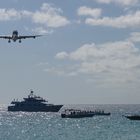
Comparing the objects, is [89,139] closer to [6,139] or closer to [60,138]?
[60,138]

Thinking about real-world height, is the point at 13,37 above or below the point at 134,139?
above

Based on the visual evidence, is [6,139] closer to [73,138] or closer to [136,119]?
[73,138]

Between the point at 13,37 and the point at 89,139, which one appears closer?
the point at 13,37

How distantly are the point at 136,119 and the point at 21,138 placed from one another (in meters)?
79.3

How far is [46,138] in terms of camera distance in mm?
110375

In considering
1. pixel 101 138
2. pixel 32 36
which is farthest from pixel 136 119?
pixel 32 36

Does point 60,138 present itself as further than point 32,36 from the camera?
Yes

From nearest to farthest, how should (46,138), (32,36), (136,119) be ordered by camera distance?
(32,36) < (46,138) < (136,119)

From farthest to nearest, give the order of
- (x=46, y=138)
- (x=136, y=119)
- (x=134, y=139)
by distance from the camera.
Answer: (x=136, y=119)
(x=46, y=138)
(x=134, y=139)

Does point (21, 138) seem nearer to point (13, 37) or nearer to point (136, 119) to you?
point (13, 37)

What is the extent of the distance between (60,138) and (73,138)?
2781 mm

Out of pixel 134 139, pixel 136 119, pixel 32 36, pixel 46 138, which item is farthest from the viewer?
pixel 136 119

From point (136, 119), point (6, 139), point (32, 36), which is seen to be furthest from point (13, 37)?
point (136, 119)

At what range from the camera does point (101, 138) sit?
109 meters
